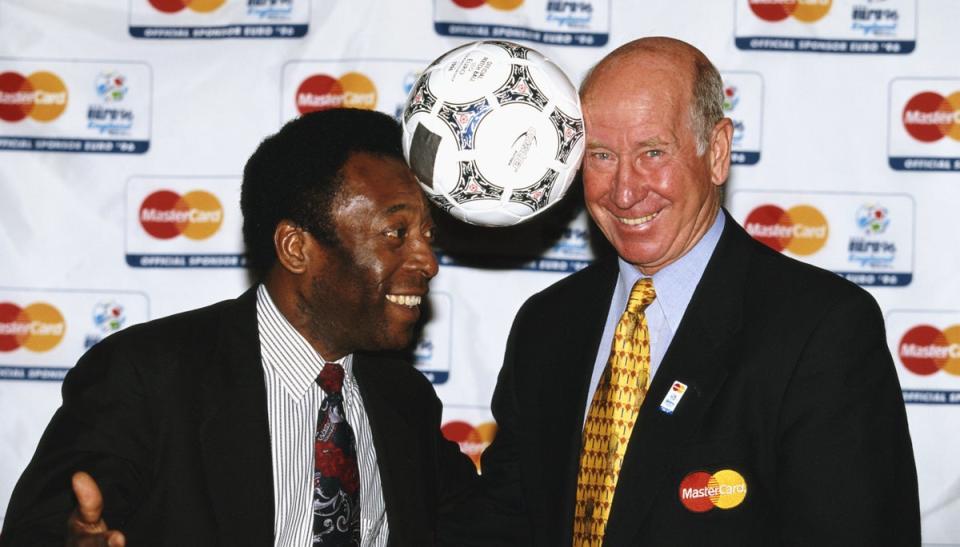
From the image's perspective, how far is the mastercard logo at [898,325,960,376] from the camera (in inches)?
159

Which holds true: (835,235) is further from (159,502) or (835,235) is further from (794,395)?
(159,502)

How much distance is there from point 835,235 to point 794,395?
1.98 meters

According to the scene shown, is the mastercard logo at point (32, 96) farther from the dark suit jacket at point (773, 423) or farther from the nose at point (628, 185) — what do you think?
the dark suit jacket at point (773, 423)

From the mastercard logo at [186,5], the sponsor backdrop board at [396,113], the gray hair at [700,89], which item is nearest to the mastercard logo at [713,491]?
the gray hair at [700,89]

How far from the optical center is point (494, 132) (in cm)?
242

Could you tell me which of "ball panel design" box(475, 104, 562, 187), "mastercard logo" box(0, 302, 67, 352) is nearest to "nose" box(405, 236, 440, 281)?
"ball panel design" box(475, 104, 562, 187)

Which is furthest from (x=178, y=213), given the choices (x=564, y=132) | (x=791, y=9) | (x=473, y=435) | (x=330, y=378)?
(x=791, y=9)

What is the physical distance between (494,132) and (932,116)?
2512 millimetres

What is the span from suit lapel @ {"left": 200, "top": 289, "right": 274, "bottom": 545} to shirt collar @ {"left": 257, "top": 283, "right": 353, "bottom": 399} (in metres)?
0.06

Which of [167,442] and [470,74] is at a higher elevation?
[470,74]

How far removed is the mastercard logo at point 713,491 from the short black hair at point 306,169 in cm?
114

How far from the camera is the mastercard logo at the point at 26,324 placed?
13.7 feet

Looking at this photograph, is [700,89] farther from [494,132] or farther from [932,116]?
[932,116]

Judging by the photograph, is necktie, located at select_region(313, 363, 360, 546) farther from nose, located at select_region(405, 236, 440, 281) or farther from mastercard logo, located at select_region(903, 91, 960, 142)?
mastercard logo, located at select_region(903, 91, 960, 142)
